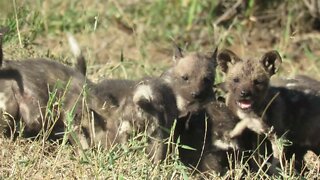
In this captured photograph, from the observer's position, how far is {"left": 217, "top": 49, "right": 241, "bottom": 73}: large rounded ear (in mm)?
7348

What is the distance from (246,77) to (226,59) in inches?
10.8

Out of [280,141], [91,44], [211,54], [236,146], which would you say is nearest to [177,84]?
[211,54]

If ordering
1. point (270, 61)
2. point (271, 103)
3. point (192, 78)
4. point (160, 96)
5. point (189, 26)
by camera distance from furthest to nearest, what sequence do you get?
point (189, 26), point (192, 78), point (270, 61), point (271, 103), point (160, 96)

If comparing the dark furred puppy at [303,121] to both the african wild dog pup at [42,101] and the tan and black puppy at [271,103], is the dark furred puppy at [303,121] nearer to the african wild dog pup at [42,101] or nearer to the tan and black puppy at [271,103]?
the tan and black puppy at [271,103]

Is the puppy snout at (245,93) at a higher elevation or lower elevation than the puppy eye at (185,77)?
higher

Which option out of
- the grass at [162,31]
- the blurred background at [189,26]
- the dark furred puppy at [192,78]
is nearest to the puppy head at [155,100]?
the dark furred puppy at [192,78]

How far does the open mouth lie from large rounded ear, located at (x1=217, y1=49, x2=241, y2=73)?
0.42 meters

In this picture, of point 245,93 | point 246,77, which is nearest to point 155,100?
point 245,93

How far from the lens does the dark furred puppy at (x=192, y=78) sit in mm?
7328

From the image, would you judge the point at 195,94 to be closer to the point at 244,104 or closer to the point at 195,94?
the point at 195,94

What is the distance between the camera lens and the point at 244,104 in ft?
23.1

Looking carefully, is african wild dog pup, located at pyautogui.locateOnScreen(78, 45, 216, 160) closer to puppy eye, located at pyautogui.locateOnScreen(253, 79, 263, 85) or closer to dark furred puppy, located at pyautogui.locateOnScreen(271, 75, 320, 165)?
puppy eye, located at pyautogui.locateOnScreen(253, 79, 263, 85)

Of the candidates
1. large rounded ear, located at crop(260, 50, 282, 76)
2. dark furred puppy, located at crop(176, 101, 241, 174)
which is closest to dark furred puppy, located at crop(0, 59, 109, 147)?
dark furred puppy, located at crop(176, 101, 241, 174)

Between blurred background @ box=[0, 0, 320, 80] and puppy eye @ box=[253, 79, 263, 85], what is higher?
puppy eye @ box=[253, 79, 263, 85]
